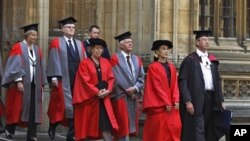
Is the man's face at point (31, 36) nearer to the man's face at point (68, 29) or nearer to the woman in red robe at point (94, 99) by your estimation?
the man's face at point (68, 29)

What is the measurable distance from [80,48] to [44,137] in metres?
1.84

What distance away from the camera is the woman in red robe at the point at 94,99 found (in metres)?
11.9

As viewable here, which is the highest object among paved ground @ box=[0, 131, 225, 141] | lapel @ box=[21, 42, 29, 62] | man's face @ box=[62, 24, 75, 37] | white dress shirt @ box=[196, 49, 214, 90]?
man's face @ box=[62, 24, 75, 37]

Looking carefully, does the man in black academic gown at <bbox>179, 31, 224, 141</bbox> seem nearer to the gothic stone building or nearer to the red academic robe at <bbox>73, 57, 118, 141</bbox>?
the red academic robe at <bbox>73, 57, 118, 141</bbox>

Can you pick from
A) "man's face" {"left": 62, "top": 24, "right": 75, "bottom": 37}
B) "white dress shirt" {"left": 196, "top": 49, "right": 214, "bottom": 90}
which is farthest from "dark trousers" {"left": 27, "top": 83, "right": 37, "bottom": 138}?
"white dress shirt" {"left": 196, "top": 49, "right": 214, "bottom": 90}

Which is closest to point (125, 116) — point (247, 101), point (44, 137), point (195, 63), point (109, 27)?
point (195, 63)

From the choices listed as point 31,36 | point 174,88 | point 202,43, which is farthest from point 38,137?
point 202,43

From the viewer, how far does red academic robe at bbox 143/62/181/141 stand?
12.0m

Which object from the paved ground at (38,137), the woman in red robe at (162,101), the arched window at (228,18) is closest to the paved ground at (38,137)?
the paved ground at (38,137)

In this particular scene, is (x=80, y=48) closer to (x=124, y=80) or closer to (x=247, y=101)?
(x=124, y=80)

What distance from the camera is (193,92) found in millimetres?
12391

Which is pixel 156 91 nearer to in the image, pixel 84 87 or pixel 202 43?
pixel 84 87

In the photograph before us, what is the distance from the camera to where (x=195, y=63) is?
1255cm

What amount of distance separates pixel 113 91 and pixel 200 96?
134 cm
